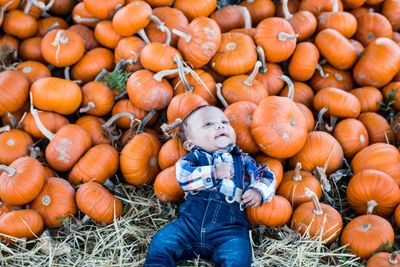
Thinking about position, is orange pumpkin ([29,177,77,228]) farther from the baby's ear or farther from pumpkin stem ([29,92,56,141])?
the baby's ear

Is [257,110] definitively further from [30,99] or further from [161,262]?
[30,99]

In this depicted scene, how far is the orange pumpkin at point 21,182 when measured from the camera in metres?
3.70

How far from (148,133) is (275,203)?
124 centimetres

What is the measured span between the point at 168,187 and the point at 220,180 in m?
0.46

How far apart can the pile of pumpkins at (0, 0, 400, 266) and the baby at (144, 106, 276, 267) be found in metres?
0.20

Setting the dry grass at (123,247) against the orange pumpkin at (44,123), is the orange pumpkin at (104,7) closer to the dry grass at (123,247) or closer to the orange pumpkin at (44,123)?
the orange pumpkin at (44,123)

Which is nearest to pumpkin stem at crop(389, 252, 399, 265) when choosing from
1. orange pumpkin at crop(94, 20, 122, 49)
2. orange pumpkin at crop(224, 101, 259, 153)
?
orange pumpkin at crop(224, 101, 259, 153)

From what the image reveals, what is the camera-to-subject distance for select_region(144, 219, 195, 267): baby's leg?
3303 millimetres

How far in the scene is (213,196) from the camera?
3576 millimetres

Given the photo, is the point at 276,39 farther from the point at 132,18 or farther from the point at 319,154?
the point at 132,18

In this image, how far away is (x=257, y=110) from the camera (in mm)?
3920

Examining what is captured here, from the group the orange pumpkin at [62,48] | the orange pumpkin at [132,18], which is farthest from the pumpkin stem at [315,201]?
the orange pumpkin at [62,48]

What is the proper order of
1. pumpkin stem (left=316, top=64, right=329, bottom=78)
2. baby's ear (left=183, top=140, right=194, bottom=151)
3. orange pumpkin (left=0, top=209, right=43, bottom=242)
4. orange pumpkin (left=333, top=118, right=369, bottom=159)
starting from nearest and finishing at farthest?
orange pumpkin (left=0, top=209, right=43, bottom=242), baby's ear (left=183, top=140, right=194, bottom=151), orange pumpkin (left=333, top=118, right=369, bottom=159), pumpkin stem (left=316, top=64, right=329, bottom=78)

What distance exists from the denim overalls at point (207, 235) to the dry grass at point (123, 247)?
147 millimetres
